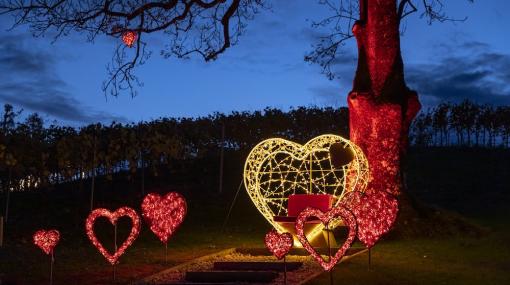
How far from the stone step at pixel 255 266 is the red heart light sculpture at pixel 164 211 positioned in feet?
3.80

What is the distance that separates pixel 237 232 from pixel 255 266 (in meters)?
6.23

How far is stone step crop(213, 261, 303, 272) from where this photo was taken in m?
11.0

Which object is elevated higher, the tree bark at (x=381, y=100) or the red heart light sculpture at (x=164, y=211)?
A: the tree bark at (x=381, y=100)

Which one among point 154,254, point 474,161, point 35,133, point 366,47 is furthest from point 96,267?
point 474,161

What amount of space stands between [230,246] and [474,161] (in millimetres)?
17291

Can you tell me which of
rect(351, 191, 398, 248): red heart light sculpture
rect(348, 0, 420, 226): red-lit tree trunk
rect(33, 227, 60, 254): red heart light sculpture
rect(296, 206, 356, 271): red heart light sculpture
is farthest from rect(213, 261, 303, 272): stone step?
rect(348, 0, 420, 226): red-lit tree trunk

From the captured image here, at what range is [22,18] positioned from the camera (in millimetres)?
15836

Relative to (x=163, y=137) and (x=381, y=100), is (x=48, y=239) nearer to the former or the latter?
(x=381, y=100)

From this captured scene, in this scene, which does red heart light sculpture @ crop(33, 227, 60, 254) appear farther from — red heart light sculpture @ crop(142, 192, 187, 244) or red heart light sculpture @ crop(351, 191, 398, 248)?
red heart light sculpture @ crop(351, 191, 398, 248)

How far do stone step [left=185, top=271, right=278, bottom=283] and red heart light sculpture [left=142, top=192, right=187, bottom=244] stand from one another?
6.17 feet

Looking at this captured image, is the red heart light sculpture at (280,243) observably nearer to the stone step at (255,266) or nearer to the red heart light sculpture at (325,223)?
the red heart light sculpture at (325,223)

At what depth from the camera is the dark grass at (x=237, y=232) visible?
10891 mm

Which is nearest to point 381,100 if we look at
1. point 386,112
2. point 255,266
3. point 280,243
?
point 386,112

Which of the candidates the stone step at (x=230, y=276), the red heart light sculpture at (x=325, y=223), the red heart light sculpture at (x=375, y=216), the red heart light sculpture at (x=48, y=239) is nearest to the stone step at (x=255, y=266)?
the stone step at (x=230, y=276)
